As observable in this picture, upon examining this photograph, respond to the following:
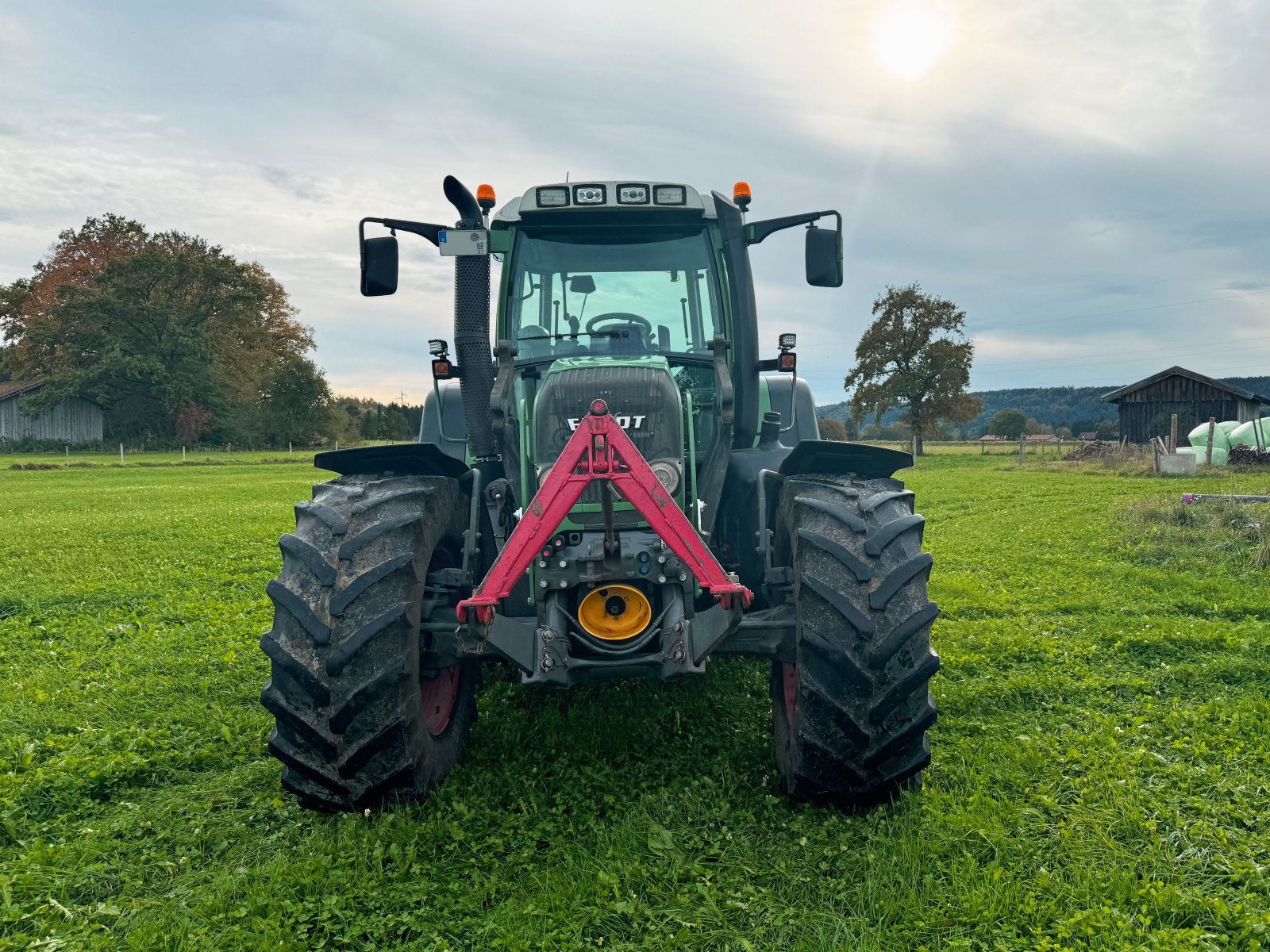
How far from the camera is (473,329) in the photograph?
15.3 feet

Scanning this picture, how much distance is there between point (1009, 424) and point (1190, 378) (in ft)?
127

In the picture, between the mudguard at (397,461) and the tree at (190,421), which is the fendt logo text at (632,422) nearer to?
the mudguard at (397,461)

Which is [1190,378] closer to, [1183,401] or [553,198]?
[1183,401]

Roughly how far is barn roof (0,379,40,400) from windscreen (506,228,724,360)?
56.0 m

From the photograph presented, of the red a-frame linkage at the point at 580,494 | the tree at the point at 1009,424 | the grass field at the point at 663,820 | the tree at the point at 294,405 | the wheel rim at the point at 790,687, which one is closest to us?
the grass field at the point at 663,820

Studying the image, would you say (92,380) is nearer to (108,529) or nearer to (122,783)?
(108,529)

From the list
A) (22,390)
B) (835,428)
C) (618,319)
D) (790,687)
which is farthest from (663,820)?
(835,428)

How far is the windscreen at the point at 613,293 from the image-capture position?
16.4 feet

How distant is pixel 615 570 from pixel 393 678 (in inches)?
40.3

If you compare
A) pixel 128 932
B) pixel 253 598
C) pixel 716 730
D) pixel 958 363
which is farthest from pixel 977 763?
A: pixel 958 363

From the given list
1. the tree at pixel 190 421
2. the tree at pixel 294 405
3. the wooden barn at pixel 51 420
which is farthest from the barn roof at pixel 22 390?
the tree at pixel 294 405

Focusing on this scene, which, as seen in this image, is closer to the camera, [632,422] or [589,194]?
[632,422]

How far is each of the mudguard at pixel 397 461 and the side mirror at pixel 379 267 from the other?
90cm

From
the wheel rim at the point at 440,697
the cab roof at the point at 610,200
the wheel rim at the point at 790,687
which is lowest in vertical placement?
the wheel rim at the point at 440,697
